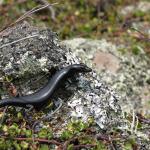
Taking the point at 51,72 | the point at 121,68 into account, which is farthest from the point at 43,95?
the point at 121,68

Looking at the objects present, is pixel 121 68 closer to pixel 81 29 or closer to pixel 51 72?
pixel 81 29

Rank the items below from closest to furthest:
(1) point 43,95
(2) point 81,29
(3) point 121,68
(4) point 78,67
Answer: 1. (1) point 43,95
2. (4) point 78,67
3. (3) point 121,68
4. (2) point 81,29

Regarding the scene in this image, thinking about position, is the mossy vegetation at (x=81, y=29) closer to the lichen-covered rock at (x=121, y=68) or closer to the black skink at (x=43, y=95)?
the black skink at (x=43, y=95)

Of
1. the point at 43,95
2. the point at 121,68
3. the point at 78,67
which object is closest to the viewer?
the point at 43,95

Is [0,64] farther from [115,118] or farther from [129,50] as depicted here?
[129,50]

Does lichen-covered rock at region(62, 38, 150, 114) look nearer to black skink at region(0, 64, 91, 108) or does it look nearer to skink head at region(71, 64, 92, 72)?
skink head at region(71, 64, 92, 72)

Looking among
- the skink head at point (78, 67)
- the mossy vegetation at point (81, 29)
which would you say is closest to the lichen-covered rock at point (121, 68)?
the mossy vegetation at point (81, 29)

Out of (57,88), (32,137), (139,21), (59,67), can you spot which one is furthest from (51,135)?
(139,21)
